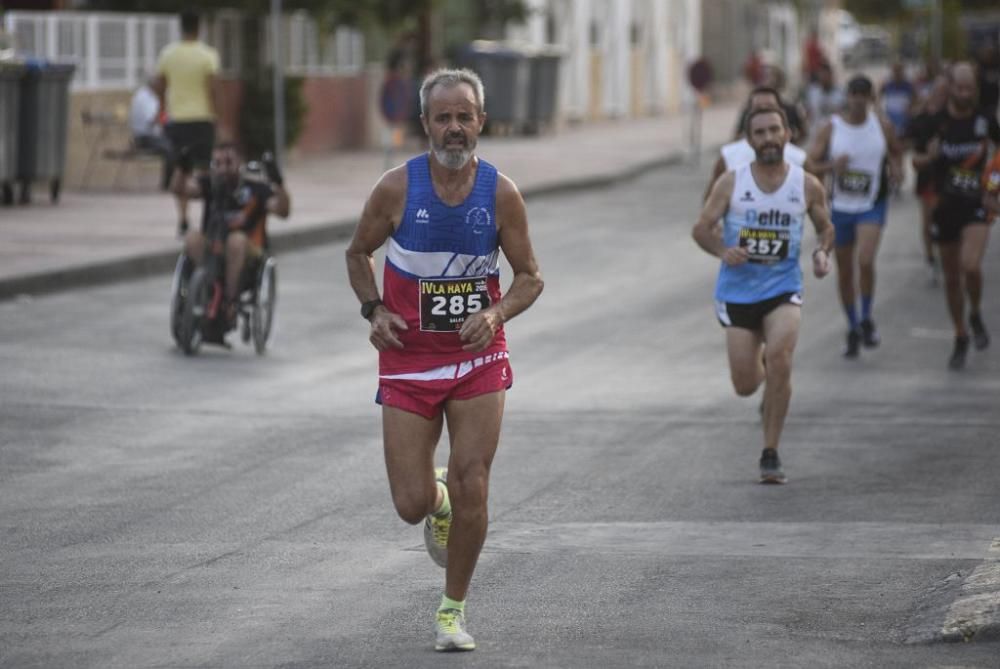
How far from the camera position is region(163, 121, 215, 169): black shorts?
22.1 m

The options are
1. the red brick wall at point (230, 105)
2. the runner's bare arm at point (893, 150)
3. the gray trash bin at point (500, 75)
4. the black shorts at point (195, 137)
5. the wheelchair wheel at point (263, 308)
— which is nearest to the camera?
the wheelchair wheel at point (263, 308)

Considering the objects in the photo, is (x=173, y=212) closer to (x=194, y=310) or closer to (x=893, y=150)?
(x=194, y=310)

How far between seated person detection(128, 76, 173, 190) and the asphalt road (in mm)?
10329

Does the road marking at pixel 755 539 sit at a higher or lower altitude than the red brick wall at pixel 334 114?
lower

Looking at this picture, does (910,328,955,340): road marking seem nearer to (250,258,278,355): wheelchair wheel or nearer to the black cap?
the black cap

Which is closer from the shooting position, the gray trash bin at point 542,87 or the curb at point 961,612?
the curb at point 961,612

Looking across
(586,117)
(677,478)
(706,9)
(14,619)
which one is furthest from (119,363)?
(706,9)

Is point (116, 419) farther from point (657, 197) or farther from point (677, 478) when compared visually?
point (657, 197)

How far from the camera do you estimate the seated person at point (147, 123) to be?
2705 cm

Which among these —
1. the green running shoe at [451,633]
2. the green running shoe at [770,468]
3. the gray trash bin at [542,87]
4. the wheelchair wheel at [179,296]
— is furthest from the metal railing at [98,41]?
the green running shoe at [451,633]

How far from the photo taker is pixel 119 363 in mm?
14016

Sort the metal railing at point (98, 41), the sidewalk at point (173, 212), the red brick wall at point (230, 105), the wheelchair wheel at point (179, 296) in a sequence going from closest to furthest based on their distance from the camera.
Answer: the wheelchair wheel at point (179, 296), the sidewalk at point (173, 212), the metal railing at point (98, 41), the red brick wall at point (230, 105)

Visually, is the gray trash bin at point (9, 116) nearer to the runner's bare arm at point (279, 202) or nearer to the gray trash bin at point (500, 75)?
the runner's bare arm at point (279, 202)

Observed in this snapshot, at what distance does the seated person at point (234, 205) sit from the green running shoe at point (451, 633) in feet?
25.9
